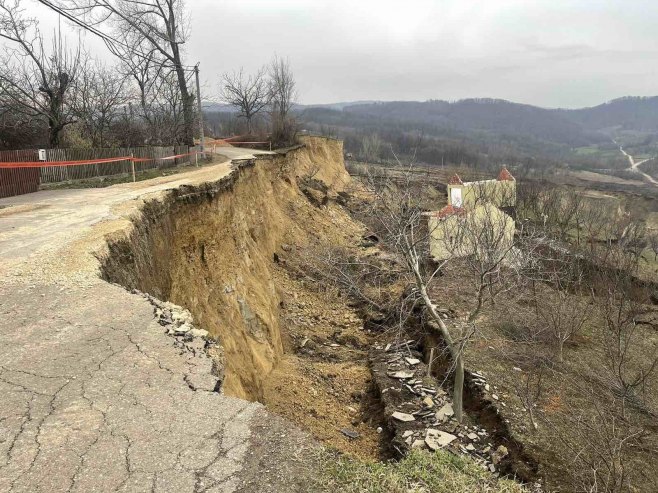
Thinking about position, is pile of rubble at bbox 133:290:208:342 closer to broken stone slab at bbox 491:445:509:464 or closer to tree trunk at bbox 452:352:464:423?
tree trunk at bbox 452:352:464:423

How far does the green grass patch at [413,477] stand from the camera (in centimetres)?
328

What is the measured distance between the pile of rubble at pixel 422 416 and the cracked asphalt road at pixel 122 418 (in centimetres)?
525

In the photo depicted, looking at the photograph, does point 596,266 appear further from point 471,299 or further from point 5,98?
point 5,98

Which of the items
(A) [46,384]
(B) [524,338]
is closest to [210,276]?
(A) [46,384]

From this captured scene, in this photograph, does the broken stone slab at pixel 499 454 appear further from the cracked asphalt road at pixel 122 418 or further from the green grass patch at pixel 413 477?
the cracked asphalt road at pixel 122 418

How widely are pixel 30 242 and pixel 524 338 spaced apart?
14.4 metres

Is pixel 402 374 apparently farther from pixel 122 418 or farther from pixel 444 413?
pixel 122 418

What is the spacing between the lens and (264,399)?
10.3 m

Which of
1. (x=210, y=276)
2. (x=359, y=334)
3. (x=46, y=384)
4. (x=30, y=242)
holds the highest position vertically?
(x=30, y=242)

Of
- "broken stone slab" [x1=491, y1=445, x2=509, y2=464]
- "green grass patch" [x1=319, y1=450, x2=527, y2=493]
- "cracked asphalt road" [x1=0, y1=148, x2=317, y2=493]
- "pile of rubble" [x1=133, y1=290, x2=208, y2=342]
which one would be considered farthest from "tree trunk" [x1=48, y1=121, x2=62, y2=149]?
"green grass patch" [x1=319, y1=450, x2=527, y2=493]

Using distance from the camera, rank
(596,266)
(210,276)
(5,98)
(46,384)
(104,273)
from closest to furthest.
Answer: (46,384) < (104,273) < (210,276) < (5,98) < (596,266)

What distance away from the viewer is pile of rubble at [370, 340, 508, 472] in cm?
908

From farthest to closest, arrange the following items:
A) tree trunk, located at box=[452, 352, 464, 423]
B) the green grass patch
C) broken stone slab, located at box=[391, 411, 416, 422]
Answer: broken stone slab, located at box=[391, 411, 416, 422] → tree trunk, located at box=[452, 352, 464, 423] → the green grass patch

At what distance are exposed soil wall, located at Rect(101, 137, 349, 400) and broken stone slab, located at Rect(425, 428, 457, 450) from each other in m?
3.88
